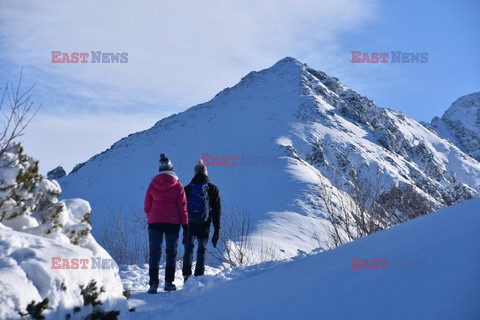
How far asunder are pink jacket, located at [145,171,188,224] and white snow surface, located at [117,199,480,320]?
1.58m

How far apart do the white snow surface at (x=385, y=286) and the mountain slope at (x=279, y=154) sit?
21829mm

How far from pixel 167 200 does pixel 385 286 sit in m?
3.98

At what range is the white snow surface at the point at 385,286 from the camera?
7.23 feet

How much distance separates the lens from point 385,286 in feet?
8.58

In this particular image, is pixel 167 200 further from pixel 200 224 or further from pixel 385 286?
pixel 385 286

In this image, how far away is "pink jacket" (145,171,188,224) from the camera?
6074 millimetres

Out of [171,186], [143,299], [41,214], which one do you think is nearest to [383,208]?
[171,186]

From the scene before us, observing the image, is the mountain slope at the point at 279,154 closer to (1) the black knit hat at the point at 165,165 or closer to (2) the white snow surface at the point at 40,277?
(1) the black knit hat at the point at 165,165

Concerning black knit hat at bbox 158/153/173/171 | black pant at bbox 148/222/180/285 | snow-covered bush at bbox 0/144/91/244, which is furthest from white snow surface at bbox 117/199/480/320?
black knit hat at bbox 158/153/173/171

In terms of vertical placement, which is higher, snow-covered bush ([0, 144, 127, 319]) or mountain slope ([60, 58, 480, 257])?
mountain slope ([60, 58, 480, 257])

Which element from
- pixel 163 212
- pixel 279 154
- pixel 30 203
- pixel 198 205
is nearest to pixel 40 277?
pixel 30 203

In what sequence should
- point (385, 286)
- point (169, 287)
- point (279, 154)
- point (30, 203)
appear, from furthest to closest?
1. point (279, 154)
2. point (169, 287)
3. point (30, 203)
4. point (385, 286)

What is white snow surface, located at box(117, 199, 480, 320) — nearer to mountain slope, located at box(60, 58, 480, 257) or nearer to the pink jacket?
the pink jacket

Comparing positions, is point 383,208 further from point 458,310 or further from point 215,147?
point 215,147
